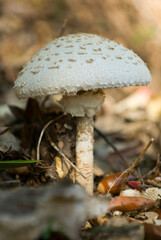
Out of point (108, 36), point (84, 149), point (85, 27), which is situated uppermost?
point (85, 27)

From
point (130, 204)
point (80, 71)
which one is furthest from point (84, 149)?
point (80, 71)

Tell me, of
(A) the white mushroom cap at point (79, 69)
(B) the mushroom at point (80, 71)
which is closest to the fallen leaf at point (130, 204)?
(B) the mushroom at point (80, 71)

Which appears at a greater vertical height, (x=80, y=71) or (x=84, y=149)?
(x=80, y=71)

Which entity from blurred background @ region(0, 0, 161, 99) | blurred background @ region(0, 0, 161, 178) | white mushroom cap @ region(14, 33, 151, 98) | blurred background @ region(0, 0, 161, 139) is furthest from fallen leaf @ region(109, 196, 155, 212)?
blurred background @ region(0, 0, 161, 99)

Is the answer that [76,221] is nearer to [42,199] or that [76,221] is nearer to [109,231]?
[42,199]

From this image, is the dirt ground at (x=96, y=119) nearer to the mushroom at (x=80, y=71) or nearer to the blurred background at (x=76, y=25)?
the blurred background at (x=76, y=25)

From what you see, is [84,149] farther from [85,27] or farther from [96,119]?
[85,27]
